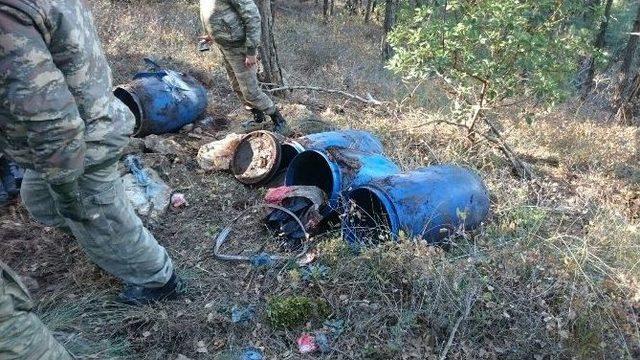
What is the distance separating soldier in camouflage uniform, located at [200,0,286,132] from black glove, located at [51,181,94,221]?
2.58 m

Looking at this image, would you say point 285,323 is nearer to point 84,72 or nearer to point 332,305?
point 332,305

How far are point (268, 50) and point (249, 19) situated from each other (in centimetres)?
152

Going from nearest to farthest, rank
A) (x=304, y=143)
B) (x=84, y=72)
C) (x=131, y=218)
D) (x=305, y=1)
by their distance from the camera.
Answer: (x=84, y=72)
(x=131, y=218)
(x=304, y=143)
(x=305, y=1)

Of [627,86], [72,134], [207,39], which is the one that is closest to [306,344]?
[72,134]

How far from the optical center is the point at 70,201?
2.08 metres

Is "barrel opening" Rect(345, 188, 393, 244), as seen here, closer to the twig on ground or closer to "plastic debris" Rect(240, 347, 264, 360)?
the twig on ground

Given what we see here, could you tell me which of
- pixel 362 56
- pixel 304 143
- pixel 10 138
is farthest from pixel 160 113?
pixel 362 56

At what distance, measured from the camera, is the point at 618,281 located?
8.82 feet

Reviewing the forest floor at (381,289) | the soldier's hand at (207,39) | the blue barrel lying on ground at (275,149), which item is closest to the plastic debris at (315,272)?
the forest floor at (381,289)

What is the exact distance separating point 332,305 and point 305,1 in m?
20.0

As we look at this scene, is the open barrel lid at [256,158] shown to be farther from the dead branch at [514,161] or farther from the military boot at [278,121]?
the dead branch at [514,161]

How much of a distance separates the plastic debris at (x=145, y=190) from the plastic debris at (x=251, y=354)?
48.6 inches

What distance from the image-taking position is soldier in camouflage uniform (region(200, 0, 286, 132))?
4285mm

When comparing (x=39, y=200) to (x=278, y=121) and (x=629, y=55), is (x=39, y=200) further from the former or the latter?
(x=629, y=55)
